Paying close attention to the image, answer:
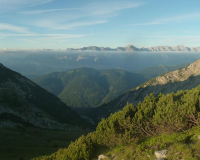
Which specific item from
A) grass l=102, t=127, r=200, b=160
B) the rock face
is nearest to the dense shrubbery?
grass l=102, t=127, r=200, b=160

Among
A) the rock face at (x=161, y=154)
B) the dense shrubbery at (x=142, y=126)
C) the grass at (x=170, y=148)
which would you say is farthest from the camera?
the dense shrubbery at (x=142, y=126)

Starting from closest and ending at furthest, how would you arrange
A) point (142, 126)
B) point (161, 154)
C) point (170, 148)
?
point (161, 154) → point (170, 148) → point (142, 126)

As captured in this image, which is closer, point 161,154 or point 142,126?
point 161,154

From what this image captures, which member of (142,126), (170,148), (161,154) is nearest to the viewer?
(161,154)

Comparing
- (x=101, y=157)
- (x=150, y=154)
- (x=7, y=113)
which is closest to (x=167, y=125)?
(x=150, y=154)

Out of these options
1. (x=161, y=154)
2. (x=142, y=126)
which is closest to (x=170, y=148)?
(x=161, y=154)

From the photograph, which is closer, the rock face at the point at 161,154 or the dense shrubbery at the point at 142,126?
the rock face at the point at 161,154

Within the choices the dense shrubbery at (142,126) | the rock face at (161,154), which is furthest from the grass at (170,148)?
the dense shrubbery at (142,126)

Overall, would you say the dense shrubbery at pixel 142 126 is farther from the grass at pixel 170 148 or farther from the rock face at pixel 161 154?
the rock face at pixel 161 154

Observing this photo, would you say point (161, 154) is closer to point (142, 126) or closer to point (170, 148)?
point (170, 148)

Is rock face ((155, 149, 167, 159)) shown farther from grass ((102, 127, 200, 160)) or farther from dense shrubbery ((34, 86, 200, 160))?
dense shrubbery ((34, 86, 200, 160))

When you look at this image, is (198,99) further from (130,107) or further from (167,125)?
(130,107)

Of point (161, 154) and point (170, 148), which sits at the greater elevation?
point (170, 148)

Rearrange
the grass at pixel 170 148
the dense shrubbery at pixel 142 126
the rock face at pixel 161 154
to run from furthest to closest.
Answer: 1. the dense shrubbery at pixel 142 126
2. the rock face at pixel 161 154
3. the grass at pixel 170 148
